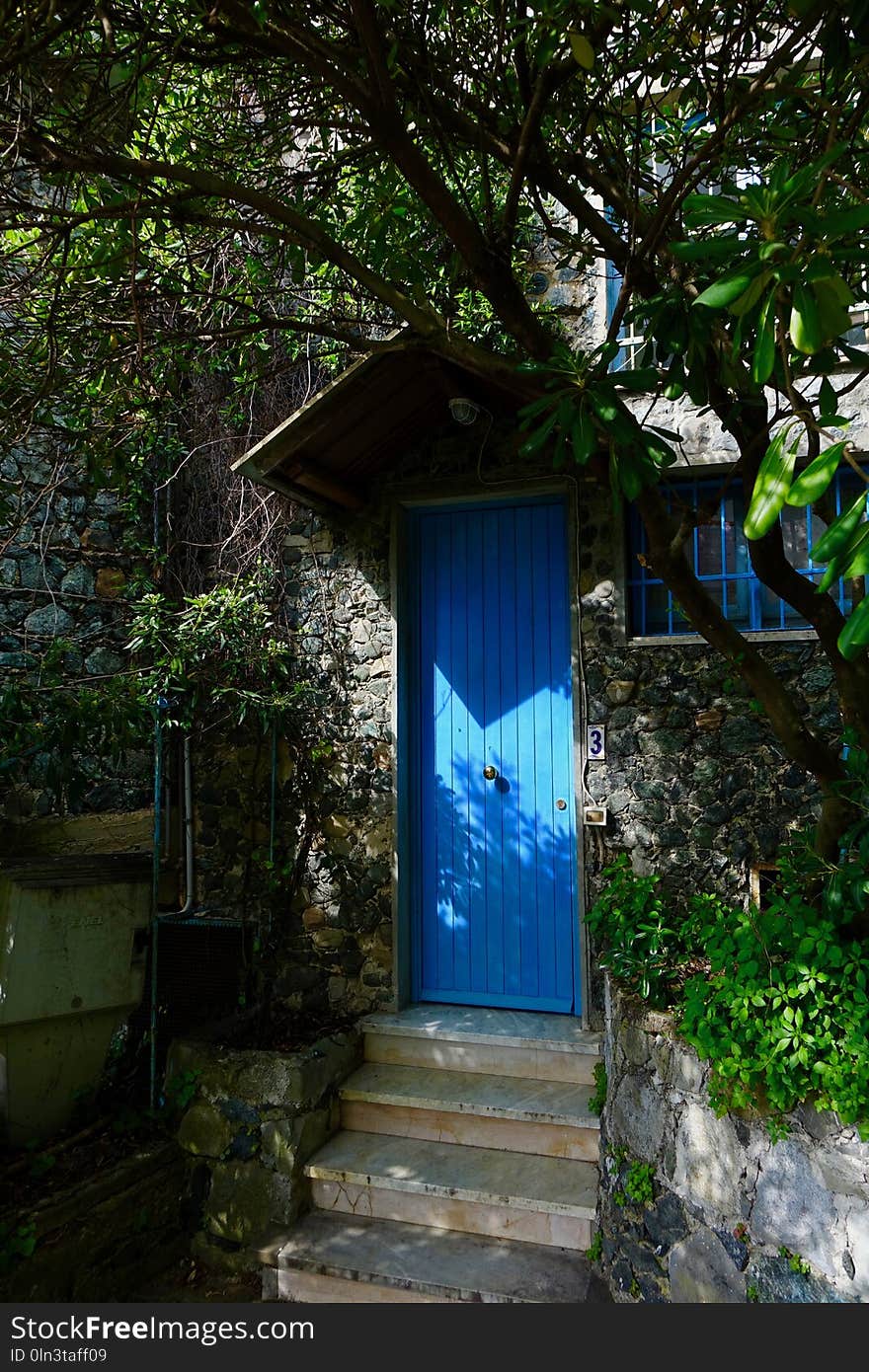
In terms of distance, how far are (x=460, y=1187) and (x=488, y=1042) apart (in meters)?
0.73

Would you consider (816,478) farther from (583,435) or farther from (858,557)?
(583,435)

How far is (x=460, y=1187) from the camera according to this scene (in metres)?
3.58

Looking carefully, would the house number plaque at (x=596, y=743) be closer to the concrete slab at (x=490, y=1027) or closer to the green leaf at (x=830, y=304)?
the concrete slab at (x=490, y=1027)

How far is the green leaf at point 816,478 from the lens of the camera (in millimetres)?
1477

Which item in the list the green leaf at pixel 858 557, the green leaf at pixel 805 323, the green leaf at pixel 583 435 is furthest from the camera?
the green leaf at pixel 583 435

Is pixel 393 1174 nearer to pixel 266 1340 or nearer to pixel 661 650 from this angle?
pixel 266 1340

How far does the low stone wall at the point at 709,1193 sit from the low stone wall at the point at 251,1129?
1348 mm

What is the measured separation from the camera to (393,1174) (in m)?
3.71

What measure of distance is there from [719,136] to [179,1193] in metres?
4.76

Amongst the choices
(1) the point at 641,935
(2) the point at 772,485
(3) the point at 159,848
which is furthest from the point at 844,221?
(3) the point at 159,848

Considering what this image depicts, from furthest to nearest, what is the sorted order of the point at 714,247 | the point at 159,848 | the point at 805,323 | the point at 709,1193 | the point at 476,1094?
the point at 159,848 → the point at 476,1094 → the point at 709,1193 → the point at 714,247 → the point at 805,323

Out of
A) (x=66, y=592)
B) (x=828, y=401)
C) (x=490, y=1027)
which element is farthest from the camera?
(x=66, y=592)

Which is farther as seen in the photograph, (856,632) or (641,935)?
(641,935)

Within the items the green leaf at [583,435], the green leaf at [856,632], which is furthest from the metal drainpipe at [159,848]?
the green leaf at [856,632]
